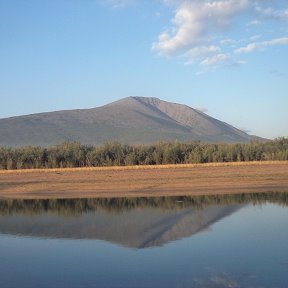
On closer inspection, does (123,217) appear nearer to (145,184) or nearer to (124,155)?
(145,184)

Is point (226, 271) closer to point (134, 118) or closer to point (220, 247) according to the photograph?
point (220, 247)

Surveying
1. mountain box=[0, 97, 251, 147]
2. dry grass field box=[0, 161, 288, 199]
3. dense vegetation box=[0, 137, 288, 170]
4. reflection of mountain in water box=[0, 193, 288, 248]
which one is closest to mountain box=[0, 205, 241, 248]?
reflection of mountain in water box=[0, 193, 288, 248]

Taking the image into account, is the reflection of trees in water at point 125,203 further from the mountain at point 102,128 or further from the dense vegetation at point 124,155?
the mountain at point 102,128

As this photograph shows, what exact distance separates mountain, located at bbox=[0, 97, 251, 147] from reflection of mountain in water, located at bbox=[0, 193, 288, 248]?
84.7 meters

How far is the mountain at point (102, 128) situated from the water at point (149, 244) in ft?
288

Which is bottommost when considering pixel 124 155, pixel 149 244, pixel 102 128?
pixel 149 244

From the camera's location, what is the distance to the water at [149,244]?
9.92 meters

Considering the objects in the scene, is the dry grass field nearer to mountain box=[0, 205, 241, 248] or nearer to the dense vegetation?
mountain box=[0, 205, 241, 248]

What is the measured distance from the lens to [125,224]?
54.4 ft

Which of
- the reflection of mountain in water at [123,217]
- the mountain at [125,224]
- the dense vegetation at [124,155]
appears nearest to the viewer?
the mountain at [125,224]

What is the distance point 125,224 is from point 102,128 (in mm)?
112163

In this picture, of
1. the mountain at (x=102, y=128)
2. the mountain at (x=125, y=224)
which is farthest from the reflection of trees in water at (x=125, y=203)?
the mountain at (x=102, y=128)

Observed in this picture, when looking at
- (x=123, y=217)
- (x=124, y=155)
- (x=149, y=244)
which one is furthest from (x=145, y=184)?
(x=124, y=155)

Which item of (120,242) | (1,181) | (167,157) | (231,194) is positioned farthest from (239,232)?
(167,157)
